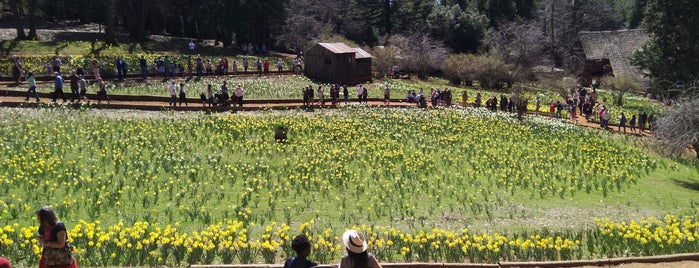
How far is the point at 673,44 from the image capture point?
4650cm

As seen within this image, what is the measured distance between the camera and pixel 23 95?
3091 centimetres

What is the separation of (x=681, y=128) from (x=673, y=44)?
26851 mm

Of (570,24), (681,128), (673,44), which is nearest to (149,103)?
(681,128)

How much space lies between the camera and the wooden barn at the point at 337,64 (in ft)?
150

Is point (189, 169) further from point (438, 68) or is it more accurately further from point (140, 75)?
point (438, 68)

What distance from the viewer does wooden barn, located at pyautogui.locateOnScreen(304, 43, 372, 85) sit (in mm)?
45625

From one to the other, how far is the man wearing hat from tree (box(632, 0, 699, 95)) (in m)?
43.7

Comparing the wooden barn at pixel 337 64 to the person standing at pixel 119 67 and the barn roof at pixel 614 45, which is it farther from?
the barn roof at pixel 614 45

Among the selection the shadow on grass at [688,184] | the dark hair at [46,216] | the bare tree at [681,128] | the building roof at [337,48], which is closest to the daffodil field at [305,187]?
the shadow on grass at [688,184]

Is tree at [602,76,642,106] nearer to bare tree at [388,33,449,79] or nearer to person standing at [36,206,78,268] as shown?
bare tree at [388,33,449,79]

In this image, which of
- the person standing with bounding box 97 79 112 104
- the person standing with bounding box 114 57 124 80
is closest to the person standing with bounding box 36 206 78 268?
the person standing with bounding box 97 79 112 104

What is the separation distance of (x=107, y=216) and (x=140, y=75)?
28.4m

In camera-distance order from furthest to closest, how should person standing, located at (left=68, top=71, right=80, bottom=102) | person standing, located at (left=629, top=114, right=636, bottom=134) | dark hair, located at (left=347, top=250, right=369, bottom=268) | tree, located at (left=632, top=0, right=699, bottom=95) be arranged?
tree, located at (left=632, top=0, right=699, bottom=95) → person standing, located at (left=629, top=114, right=636, bottom=134) → person standing, located at (left=68, top=71, right=80, bottom=102) → dark hair, located at (left=347, top=250, right=369, bottom=268)

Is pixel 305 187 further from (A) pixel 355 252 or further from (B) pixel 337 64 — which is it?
(B) pixel 337 64
